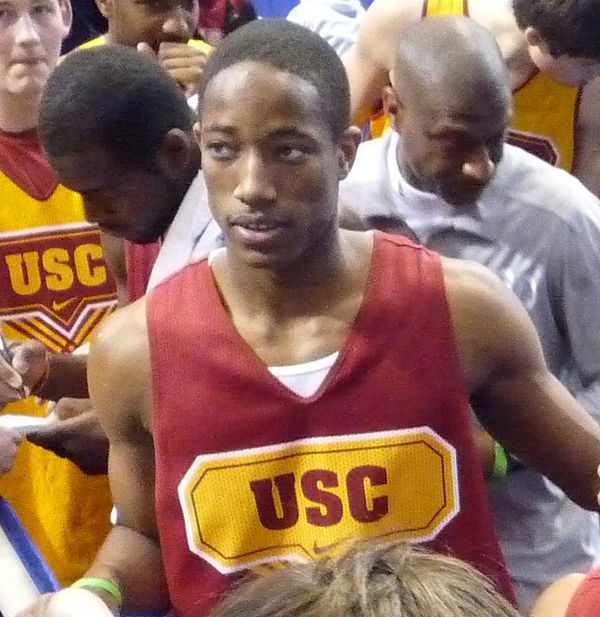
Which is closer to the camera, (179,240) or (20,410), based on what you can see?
(179,240)

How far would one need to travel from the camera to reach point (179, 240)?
→ 1261 mm

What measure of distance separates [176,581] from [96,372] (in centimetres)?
21

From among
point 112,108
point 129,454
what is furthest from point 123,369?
point 112,108

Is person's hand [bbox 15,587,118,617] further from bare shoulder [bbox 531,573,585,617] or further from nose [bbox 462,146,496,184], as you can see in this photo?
nose [bbox 462,146,496,184]

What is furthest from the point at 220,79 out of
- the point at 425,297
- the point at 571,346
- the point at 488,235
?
the point at 571,346

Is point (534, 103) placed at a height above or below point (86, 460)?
above

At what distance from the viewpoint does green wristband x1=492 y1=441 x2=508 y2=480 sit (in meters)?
1.15

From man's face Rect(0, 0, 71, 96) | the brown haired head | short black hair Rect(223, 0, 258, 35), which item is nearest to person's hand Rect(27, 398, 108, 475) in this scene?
man's face Rect(0, 0, 71, 96)

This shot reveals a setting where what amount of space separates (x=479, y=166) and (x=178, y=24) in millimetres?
785

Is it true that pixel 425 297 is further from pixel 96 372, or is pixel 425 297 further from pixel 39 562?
pixel 39 562

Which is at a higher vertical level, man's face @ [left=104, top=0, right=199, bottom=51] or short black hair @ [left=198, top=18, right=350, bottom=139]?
short black hair @ [left=198, top=18, right=350, bottom=139]

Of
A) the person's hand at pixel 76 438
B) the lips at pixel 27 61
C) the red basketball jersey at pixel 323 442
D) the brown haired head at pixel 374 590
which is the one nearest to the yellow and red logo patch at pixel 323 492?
the red basketball jersey at pixel 323 442

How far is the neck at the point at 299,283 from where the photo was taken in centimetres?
103

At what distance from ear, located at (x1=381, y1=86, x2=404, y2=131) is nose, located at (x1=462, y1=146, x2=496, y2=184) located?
0.11m
